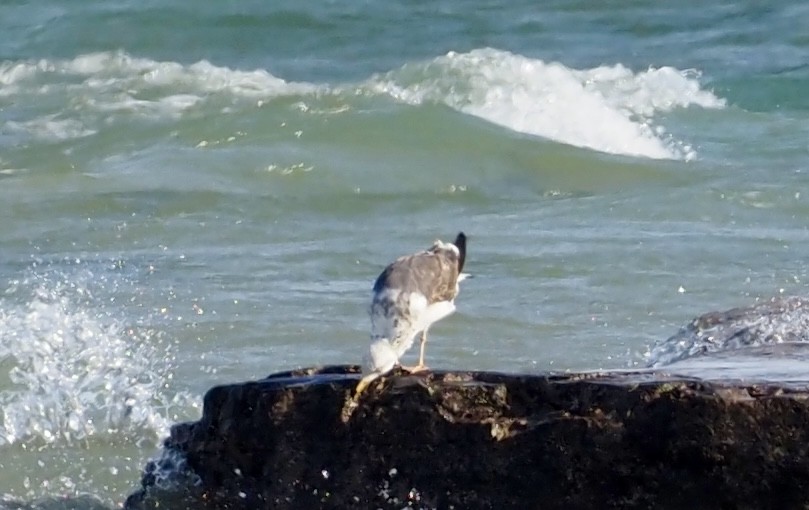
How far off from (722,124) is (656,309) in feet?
22.8

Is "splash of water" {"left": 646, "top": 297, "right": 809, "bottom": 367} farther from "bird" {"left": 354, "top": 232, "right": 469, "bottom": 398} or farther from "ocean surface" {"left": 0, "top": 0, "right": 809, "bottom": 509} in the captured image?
"bird" {"left": 354, "top": 232, "right": 469, "bottom": 398}

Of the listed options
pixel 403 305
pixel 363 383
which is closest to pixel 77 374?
pixel 403 305

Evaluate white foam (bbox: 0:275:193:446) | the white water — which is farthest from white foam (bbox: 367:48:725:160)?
white foam (bbox: 0:275:193:446)

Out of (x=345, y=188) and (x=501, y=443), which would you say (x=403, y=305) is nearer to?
(x=501, y=443)

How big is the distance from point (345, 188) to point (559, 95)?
4541mm

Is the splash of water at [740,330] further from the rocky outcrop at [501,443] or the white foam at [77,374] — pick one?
the white foam at [77,374]

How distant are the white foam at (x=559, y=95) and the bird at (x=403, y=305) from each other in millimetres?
7880

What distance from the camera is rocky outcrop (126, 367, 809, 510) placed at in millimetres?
3355

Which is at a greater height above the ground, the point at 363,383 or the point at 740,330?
the point at 363,383

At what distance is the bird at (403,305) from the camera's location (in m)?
3.85

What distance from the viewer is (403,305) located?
157 inches

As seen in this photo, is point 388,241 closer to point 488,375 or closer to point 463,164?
point 463,164

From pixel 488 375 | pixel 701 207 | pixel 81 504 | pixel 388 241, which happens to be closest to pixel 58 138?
pixel 388 241

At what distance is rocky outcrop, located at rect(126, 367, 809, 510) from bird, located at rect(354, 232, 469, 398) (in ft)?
0.32
